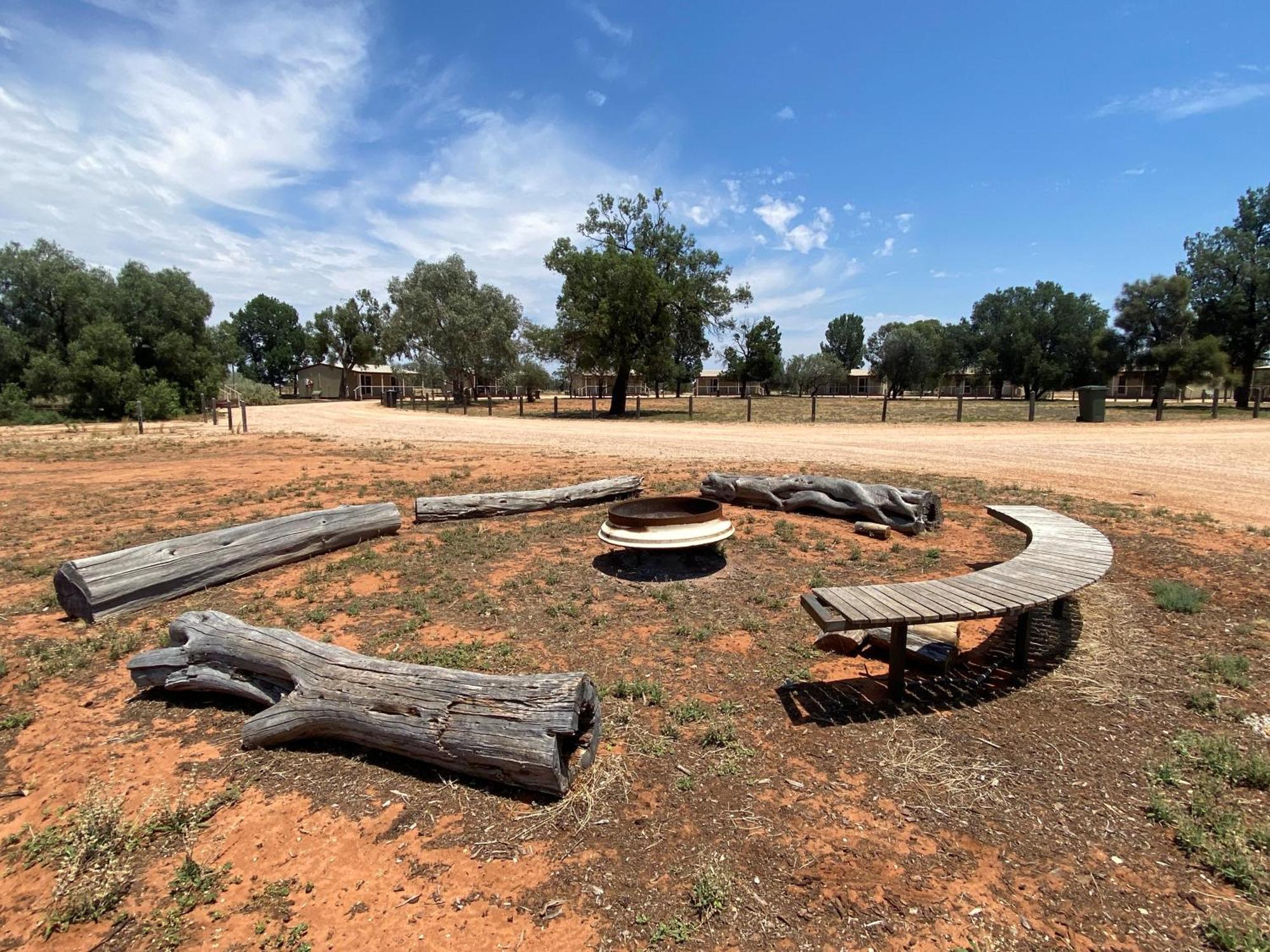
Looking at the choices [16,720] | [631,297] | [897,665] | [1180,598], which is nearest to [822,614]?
[897,665]

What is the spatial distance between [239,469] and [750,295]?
97.7ft

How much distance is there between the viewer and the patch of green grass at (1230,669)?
382cm

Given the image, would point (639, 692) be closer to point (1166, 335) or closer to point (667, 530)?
point (667, 530)

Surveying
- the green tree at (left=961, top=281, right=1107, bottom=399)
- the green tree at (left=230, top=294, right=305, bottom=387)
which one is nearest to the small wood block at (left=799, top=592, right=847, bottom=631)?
the green tree at (left=961, top=281, right=1107, bottom=399)

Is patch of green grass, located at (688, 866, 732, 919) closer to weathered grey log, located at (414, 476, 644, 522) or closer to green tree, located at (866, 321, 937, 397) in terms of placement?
weathered grey log, located at (414, 476, 644, 522)

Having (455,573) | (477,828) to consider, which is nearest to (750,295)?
(455,573)

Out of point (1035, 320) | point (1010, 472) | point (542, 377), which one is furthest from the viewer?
point (542, 377)

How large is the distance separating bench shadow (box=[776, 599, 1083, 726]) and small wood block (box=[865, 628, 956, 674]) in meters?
0.07

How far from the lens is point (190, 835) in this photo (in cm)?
278

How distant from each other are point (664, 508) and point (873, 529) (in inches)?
108

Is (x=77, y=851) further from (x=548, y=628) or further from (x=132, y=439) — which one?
(x=132, y=439)

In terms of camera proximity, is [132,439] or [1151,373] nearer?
[132,439]

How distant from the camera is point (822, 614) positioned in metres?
3.78

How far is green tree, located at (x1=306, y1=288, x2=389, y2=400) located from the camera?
70062 mm
